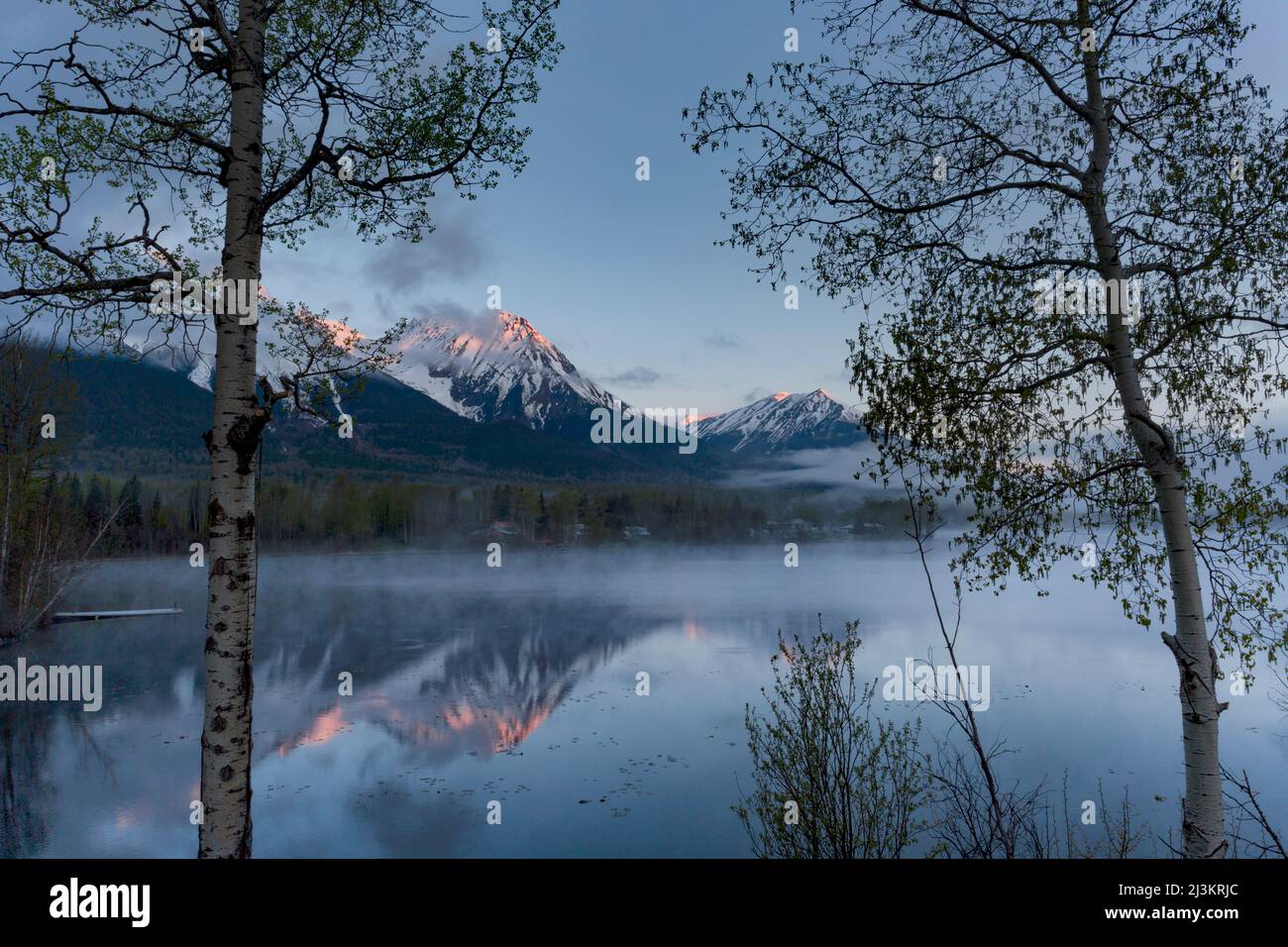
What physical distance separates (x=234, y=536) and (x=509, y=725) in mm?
24440

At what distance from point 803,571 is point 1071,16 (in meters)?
105

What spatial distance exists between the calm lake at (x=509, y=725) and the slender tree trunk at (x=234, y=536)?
12517 millimetres

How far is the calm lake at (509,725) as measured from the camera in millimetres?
17531

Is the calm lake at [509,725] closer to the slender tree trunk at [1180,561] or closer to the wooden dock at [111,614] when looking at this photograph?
the wooden dock at [111,614]

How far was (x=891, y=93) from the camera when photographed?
6.48m

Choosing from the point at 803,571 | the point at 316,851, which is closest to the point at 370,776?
the point at 316,851
